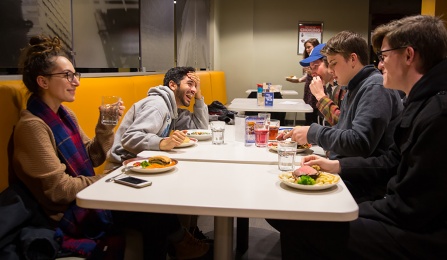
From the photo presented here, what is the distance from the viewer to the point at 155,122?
7.56 feet

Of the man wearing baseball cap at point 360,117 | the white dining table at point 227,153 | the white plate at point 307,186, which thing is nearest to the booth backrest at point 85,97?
the white dining table at point 227,153

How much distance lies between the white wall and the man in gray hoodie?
19.6 ft

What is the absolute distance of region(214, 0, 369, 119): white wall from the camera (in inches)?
349

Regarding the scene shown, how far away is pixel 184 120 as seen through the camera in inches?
121

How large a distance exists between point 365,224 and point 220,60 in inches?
313

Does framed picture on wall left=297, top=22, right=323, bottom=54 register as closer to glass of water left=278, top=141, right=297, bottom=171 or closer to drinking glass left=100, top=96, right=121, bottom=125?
drinking glass left=100, top=96, right=121, bottom=125

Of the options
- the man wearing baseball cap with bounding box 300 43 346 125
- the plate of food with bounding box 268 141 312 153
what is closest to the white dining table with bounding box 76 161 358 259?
the plate of food with bounding box 268 141 312 153

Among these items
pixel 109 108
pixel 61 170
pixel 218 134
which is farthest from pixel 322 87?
pixel 61 170

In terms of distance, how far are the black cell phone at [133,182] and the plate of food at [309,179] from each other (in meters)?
0.50

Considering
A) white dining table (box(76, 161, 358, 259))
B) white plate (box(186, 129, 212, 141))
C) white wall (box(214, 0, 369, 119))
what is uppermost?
white wall (box(214, 0, 369, 119))

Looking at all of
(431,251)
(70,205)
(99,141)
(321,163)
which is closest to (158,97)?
(99,141)

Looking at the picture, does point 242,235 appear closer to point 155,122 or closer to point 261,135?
point 261,135

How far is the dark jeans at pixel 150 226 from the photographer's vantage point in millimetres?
1788

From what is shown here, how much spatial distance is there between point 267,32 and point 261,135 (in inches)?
286
